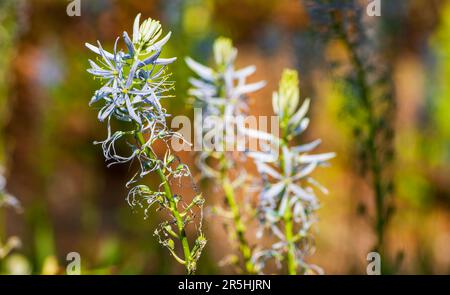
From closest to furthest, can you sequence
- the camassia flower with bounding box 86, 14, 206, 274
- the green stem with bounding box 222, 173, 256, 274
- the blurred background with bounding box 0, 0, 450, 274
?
the camassia flower with bounding box 86, 14, 206, 274 → the green stem with bounding box 222, 173, 256, 274 → the blurred background with bounding box 0, 0, 450, 274

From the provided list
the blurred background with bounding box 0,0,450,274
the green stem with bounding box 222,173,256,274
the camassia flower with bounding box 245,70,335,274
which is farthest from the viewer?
the blurred background with bounding box 0,0,450,274

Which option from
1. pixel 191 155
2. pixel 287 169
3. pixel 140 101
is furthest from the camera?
pixel 191 155

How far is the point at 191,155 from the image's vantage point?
2.42 meters

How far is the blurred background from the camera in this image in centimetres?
292

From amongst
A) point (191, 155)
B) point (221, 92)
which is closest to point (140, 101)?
point (221, 92)

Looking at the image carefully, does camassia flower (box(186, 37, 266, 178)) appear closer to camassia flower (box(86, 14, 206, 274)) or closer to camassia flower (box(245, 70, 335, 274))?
camassia flower (box(245, 70, 335, 274))

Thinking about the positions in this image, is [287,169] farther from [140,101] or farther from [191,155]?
[191,155]

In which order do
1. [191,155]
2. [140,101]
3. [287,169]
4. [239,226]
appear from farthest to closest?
[191,155], [239,226], [287,169], [140,101]

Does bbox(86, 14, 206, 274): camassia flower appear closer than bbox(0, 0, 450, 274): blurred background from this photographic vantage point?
Yes

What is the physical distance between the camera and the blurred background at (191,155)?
2916 millimetres

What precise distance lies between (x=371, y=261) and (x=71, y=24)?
5946 millimetres

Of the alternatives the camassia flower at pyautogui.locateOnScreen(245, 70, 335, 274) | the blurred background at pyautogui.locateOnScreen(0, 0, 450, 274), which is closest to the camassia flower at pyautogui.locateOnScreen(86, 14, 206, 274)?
the camassia flower at pyautogui.locateOnScreen(245, 70, 335, 274)

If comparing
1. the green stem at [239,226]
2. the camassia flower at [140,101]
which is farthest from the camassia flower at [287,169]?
the camassia flower at [140,101]
